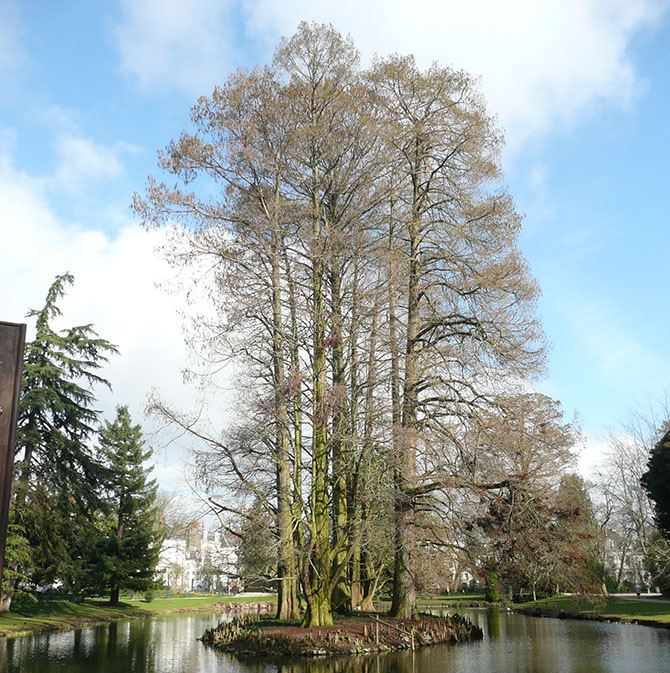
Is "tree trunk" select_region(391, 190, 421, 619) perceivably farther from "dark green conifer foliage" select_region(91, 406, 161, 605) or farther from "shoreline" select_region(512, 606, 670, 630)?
"dark green conifer foliage" select_region(91, 406, 161, 605)

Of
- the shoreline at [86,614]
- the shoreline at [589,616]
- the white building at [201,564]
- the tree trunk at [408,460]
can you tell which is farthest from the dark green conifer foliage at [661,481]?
the shoreline at [86,614]

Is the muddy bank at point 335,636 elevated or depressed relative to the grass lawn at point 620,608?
elevated

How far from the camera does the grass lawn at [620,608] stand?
87.9ft

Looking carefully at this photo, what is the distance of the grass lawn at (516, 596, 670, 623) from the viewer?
26.8m

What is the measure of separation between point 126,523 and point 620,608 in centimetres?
2603

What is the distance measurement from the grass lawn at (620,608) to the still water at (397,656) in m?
4.17

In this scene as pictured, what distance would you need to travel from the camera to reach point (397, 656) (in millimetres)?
15305

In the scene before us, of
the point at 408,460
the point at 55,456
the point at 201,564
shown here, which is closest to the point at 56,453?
the point at 55,456

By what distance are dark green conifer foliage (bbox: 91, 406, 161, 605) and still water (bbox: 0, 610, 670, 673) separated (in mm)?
11456

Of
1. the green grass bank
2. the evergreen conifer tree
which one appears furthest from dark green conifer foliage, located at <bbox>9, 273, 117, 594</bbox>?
the green grass bank

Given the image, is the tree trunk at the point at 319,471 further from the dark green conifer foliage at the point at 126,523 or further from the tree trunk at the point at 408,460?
the dark green conifer foliage at the point at 126,523

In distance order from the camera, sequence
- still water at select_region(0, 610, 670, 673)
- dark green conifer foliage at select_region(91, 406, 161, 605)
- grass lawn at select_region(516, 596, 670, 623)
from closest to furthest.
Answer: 1. still water at select_region(0, 610, 670, 673)
2. grass lawn at select_region(516, 596, 670, 623)
3. dark green conifer foliage at select_region(91, 406, 161, 605)

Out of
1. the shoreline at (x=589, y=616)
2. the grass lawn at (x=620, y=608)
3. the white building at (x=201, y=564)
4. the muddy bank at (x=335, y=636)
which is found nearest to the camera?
the muddy bank at (x=335, y=636)

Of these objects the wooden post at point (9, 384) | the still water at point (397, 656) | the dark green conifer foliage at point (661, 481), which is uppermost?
the dark green conifer foliage at point (661, 481)
